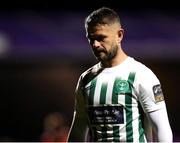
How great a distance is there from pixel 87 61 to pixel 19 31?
3.69ft

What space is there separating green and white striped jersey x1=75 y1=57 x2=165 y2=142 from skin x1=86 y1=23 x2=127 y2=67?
86 mm

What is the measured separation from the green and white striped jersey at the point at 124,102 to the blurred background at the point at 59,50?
531 cm

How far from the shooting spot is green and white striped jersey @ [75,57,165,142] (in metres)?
3.32

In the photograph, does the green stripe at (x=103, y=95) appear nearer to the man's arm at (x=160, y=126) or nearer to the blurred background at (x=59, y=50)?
the man's arm at (x=160, y=126)

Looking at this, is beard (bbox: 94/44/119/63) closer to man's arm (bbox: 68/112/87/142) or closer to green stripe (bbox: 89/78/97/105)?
green stripe (bbox: 89/78/97/105)

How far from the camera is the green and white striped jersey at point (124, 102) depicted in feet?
10.9

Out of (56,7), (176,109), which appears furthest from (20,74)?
(176,109)

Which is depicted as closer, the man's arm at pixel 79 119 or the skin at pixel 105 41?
the skin at pixel 105 41

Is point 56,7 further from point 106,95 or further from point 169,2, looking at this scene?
point 106,95

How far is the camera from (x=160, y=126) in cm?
330

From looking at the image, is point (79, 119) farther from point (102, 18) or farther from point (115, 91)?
point (102, 18)

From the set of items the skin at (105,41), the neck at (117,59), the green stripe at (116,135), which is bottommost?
the green stripe at (116,135)

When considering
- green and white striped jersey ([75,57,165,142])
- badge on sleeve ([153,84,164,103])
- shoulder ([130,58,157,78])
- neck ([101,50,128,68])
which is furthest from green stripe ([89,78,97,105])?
badge on sleeve ([153,84,164,103])

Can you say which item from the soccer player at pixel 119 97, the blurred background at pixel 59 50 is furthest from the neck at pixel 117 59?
the blurred background at pixel 59 50
